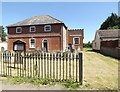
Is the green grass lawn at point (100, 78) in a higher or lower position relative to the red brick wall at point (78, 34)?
lower

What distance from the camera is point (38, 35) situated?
17094mm

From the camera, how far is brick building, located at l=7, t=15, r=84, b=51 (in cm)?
1616

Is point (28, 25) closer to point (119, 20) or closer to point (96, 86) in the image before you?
point (96, 86)

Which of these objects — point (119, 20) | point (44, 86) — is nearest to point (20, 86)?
point (44, 86)

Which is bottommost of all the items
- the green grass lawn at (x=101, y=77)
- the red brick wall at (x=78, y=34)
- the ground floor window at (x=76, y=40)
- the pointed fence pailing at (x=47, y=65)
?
the green grass lawn at (x=101, y=77)

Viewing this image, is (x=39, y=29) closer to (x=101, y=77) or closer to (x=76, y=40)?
(x=76, y=40)

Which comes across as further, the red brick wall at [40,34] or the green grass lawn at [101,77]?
the red brick wall at [40,34]

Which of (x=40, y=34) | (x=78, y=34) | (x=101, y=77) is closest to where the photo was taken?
(x=101, y=77)

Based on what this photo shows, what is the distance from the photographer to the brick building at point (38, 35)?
1616cm

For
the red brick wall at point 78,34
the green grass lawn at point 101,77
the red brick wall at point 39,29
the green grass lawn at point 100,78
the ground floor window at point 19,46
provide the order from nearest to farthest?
the green grass lawn at point 100,78
the green grass lawn at point 101,77
the red brick wall at point 39,29
the ground floor window at point 19,46
the red brick wall at point 78,34

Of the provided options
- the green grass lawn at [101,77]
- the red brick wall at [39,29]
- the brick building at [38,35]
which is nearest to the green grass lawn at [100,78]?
the green grass lawn at [101,77]

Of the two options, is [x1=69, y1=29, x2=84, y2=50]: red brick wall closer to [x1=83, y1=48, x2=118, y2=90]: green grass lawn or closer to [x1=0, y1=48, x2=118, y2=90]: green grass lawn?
[x1=83, y1=48, x2=118, y2=90]: green grass lawn

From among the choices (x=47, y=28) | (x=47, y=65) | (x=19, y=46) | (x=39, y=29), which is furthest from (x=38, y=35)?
(x=47, y=65)

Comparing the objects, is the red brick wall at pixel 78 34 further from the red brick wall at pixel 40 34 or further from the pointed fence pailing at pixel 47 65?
the pointed fence pailing at pixel 47 65
